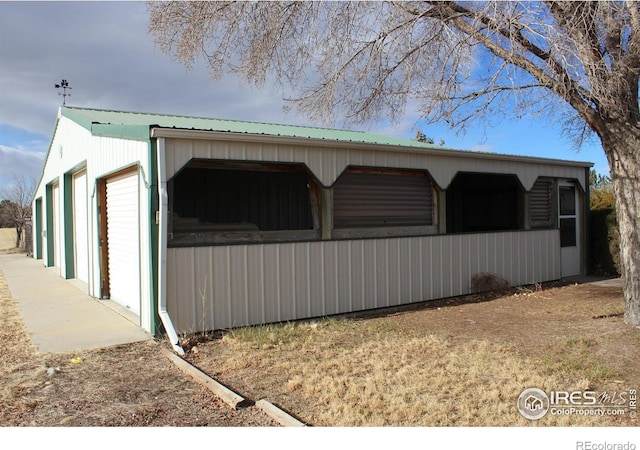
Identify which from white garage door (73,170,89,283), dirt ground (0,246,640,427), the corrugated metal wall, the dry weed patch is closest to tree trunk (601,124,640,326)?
dirt ground (0,246,640,427)

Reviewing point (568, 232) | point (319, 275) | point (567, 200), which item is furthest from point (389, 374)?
point (567, 200)

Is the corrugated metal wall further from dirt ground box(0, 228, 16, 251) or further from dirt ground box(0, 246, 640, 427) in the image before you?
dirt ground box(0, 228, 16, 251)

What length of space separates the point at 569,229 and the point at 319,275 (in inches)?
291

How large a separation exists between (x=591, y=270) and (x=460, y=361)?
8.87 meters

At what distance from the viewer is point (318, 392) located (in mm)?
4488

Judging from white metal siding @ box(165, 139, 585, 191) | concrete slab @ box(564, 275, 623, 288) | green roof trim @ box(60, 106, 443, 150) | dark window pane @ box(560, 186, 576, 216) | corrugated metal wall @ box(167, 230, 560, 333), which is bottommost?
concrete slab @ box(564, 275, 623, 288)

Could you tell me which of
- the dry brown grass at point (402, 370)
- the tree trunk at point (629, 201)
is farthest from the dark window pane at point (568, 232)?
the tree trunk at point (629, 201)

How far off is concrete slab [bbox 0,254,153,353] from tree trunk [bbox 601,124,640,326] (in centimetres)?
608

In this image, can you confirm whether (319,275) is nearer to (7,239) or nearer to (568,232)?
(568,232)

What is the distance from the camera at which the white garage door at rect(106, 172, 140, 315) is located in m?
7.68

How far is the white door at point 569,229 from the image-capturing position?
39.0ft

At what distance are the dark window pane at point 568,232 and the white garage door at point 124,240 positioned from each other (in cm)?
932

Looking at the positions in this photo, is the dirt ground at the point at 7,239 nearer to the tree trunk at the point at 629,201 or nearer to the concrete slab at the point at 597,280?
the concrete slab at the point at 597,280
